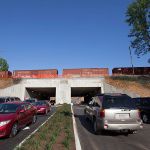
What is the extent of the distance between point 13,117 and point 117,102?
182 inches

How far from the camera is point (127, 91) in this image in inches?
1946

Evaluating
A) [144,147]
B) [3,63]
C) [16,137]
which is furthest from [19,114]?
[3,63]

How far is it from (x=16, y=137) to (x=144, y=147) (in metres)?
5.35

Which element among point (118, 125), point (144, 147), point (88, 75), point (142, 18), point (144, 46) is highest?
point (142, 18)

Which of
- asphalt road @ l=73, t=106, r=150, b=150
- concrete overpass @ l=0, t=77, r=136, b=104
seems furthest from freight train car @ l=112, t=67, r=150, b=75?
asphalt road @ l=73, t=106, r=150, b=150

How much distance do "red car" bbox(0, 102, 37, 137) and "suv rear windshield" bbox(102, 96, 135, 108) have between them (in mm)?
4023

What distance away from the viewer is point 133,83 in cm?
5259

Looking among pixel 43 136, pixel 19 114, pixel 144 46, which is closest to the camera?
pixel 43 136

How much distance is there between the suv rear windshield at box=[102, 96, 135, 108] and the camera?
11867mm

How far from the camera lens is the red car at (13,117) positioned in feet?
36.2

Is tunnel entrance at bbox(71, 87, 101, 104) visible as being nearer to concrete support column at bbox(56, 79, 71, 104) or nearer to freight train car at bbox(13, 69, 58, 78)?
concrete support column at bbox(56, 79, 71, 104)

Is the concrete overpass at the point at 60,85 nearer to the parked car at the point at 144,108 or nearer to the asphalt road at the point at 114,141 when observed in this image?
the parked car at the point at 144,108

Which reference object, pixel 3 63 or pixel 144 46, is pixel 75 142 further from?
pixel 3 63

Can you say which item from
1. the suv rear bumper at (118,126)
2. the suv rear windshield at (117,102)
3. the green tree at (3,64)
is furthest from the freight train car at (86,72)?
the green tree at (3,64)
